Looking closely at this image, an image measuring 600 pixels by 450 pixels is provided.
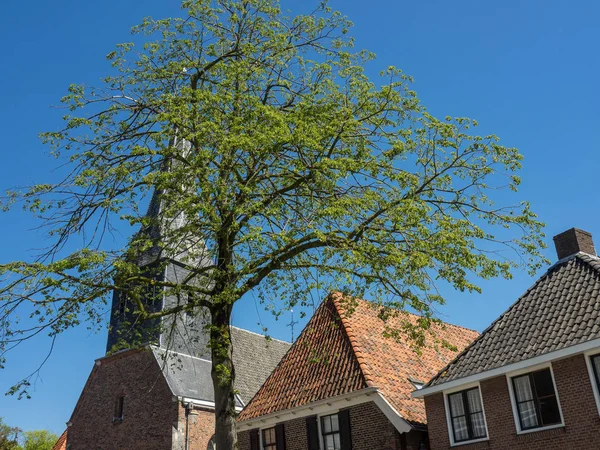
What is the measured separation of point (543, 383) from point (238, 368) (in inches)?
804

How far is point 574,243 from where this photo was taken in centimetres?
1717

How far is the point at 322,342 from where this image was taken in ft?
69.1

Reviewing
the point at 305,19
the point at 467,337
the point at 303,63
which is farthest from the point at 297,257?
the point at 467,337

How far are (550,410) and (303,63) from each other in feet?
Result: 35.6

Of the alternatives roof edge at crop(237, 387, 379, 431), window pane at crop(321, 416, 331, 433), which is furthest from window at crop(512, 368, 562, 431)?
window pane at crop(321, 416, 331, 433)

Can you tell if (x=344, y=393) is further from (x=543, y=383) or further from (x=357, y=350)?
(x=543, y=383)

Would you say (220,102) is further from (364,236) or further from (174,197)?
(364,236)

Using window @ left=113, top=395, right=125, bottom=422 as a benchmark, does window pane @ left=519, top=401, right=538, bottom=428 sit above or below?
below

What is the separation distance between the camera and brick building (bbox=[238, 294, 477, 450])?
17156mm

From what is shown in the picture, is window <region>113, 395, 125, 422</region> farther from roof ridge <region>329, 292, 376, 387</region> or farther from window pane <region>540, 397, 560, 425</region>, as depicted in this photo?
window pane <region>540, 397, 560, 425</region>

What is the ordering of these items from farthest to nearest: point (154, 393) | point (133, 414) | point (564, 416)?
1. point (133, 414)
2. point (154, 393)
3. point (564, 416)

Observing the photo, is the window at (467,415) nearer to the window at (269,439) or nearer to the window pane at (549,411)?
the window pane at (549,411)

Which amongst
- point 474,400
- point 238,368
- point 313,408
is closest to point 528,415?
point 474,400

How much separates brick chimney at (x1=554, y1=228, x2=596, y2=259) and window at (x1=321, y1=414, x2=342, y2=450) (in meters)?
8.41
